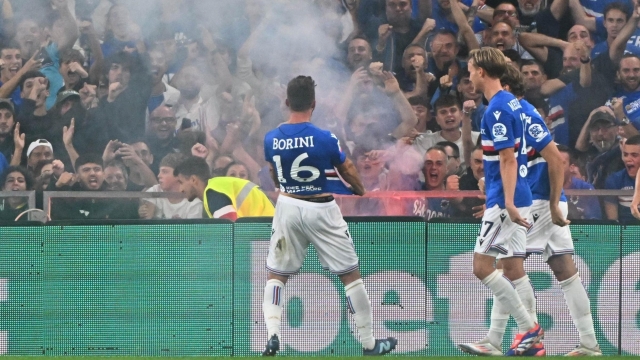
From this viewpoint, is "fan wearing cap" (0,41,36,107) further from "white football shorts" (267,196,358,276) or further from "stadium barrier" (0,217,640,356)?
"white football shorts" (267,196,358,276)

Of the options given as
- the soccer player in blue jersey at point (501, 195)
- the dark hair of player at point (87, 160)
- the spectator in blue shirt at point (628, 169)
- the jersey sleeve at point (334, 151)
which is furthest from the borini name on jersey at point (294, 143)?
the dark hair of player at point (87, 160)

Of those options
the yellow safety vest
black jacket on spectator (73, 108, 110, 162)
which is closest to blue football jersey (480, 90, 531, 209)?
the yellow safety vest

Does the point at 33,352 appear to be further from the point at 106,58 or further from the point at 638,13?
the point at 638,13

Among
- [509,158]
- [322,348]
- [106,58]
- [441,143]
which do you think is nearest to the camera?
[509,158]

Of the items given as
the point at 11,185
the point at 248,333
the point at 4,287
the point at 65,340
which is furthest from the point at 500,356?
the point at 11,185

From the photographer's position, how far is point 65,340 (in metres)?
8.12

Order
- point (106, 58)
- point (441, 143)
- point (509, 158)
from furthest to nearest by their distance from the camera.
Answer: point (106, 58), point (441, 143), point (509, 158)

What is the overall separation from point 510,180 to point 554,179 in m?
0.51

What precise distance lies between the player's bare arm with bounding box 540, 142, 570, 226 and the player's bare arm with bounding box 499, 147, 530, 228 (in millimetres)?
292

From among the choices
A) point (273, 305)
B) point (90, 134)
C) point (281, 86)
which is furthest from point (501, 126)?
point (90, 134)

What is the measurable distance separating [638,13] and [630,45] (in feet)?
1.21

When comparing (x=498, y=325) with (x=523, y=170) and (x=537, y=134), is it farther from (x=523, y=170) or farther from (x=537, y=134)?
(x=537, y=134)

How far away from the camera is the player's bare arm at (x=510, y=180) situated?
669 centimetres

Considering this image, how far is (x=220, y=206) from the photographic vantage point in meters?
9.14
